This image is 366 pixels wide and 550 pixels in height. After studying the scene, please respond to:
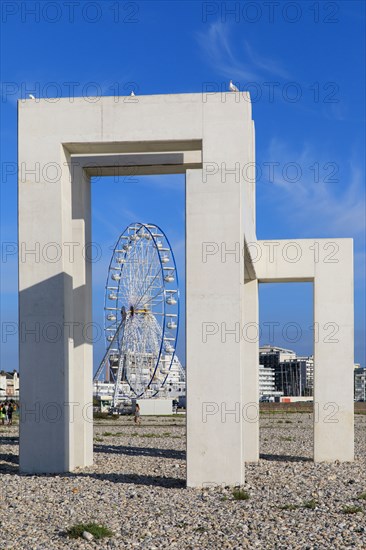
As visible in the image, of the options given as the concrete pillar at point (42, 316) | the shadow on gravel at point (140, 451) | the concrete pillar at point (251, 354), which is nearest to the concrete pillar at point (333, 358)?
the concrete pillar at point (251, 354)

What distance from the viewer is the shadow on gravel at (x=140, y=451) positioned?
19172 mm

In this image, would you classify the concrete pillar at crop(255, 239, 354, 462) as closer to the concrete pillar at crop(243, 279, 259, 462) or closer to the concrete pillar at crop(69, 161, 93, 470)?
the concrete pillar at crop(243, 279, 259, 462)

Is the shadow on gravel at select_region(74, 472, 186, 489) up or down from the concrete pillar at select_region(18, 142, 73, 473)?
down

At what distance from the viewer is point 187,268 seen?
13.0 meters

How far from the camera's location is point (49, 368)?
1488 centimetres

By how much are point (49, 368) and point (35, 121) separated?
4.34 meters

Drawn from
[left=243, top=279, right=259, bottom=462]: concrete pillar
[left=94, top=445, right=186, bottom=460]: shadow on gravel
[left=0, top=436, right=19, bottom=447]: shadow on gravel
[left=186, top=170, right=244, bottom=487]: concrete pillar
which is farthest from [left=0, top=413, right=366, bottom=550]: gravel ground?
[left=0, top=436, right=19, bottom=447]: shadow on gravel

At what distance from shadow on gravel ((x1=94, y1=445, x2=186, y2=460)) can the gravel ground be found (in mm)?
2017

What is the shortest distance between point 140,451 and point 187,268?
327 inches

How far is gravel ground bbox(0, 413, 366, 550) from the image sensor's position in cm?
939

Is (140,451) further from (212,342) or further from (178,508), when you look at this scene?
(178,508)

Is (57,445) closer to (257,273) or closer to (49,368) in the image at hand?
(49,368)

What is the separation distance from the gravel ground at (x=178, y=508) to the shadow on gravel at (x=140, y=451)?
6.62ft

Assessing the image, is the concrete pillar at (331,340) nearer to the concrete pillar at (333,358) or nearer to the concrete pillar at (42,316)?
the concrete pillar at (333,358)
